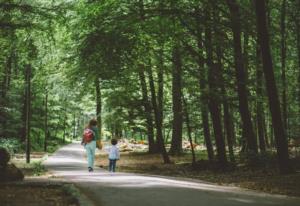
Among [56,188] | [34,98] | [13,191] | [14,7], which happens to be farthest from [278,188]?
[34,98]

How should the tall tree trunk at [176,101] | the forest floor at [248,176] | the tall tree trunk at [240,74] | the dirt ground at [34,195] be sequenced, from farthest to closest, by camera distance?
1. the tall tree trunk at [176,101]
2. the tall tree trunk at [240,74]
3. the forest floor at [248,176]
4. the dirt ground at [34,195]

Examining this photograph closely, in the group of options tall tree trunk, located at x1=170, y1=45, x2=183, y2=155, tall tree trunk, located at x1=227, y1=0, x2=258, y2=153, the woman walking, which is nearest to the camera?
the woman walking

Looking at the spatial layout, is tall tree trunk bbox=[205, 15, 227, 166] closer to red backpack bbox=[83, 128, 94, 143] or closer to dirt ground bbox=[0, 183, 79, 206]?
red backpack bbox=[83, 128, 94, 143]

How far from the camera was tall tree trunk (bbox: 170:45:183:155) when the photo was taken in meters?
20.7

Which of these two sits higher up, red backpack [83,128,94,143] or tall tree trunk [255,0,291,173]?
tall tree trunk [255,0,291,173]

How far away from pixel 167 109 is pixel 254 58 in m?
12.9

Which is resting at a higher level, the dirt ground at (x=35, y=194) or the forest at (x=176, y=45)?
the forest at (x=176, y=45)

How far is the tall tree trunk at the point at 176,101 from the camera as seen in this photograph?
67.9 ft

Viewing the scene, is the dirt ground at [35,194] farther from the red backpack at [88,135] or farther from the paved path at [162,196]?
the red backpack at [88,135]

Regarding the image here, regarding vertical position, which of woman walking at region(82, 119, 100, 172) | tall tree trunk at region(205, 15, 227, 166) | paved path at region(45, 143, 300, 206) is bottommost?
paved path at region(45, 143, 300, 206)

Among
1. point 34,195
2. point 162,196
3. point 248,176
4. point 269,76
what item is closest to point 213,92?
point 248,176

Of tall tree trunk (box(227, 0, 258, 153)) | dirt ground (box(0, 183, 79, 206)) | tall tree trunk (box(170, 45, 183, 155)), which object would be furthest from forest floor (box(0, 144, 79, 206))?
tall tree trunk (box(170, 45, 183, 155))

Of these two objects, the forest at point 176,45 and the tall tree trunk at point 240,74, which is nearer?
the forest at point 176,45

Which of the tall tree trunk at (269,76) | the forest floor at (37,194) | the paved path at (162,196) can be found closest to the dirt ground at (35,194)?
the forest floor at (37,194)
